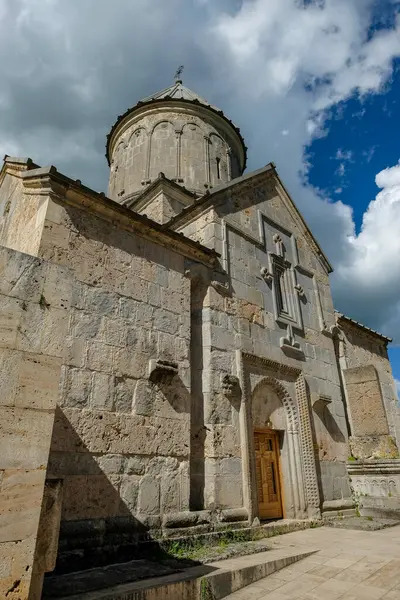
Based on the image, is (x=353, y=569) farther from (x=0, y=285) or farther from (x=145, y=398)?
(x=0, y=285)

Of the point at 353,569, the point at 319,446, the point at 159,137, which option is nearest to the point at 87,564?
the point at 353,569

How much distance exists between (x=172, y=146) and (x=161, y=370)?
904 cm

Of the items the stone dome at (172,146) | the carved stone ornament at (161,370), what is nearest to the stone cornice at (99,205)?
the carved stone ornament at (161,370)

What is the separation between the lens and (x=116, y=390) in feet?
16.7

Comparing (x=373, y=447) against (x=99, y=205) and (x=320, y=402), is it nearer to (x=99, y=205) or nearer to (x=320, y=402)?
(x=320, y=402)

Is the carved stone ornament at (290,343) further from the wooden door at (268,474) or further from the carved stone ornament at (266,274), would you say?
the wooden door at (268,474)

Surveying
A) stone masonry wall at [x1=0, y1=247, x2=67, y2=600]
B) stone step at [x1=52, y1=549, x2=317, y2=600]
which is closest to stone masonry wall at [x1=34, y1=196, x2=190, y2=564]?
stone step at [x1=52, y1=549, x2=317, y2=600]

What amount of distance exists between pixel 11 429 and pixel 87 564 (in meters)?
2.51

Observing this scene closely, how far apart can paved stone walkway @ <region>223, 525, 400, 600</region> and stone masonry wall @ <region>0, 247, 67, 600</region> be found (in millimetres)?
2422

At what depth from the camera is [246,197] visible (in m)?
8.98

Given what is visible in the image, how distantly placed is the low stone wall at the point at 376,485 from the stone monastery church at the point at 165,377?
31mm

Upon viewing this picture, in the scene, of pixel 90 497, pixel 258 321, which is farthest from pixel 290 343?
pixel 90 497

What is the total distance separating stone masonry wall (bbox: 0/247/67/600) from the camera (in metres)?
2.37

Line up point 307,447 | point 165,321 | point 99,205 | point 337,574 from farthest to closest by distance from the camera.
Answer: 1. point 307,447
2. point 165,321
3. point 99,205
4. point 337,574
